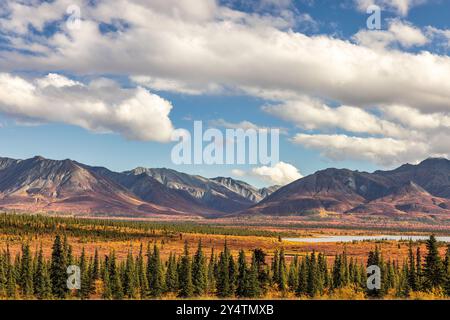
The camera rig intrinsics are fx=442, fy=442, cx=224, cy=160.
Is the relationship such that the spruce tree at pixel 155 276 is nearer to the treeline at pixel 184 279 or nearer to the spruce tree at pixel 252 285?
the treeline at pixel 184 279

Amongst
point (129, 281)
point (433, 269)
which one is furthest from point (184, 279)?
point (433, 269)

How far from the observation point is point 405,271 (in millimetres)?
96438

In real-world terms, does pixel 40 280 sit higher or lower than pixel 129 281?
higher

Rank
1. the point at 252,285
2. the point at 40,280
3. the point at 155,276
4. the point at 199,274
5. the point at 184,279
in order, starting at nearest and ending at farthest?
the point at 40,280
the point at 252,285
the point at 184,279
the point at 199,274
the point at 155,276

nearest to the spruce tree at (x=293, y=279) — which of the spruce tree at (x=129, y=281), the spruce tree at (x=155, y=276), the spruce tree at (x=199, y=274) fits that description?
the spruce tree at (x=199, y=274)

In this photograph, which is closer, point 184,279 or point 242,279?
point 184,279

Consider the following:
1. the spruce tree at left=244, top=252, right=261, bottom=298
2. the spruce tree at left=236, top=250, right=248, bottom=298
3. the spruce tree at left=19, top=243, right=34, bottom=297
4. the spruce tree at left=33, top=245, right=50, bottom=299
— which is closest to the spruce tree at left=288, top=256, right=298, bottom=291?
the spruce tree at left=244, top=252, right=261, bottom=298

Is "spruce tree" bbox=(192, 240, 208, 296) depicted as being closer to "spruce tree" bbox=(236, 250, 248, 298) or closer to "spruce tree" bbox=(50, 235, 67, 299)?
"spruce tree" bbox=(236, 250, 248, 298)

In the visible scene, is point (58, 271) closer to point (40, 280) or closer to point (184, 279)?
point (40, 280)

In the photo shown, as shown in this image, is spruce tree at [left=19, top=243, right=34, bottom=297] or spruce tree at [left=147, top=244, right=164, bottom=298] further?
spruce tree at [left=147, top=244, right=164, bottom=298]
